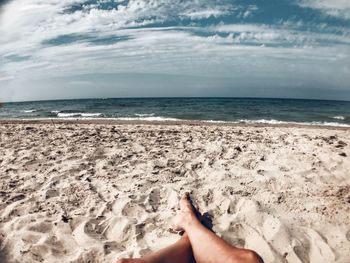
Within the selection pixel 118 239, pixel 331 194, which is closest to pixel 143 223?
pixel 118 239

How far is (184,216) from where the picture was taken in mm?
3250

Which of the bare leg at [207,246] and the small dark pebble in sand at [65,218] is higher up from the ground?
the bare leg at [207,246]

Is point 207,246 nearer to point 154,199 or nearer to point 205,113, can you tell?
point 154,199

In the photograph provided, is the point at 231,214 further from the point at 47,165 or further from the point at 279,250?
A: the point at 47,165

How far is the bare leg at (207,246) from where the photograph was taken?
2295 millimetres

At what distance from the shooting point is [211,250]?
2.57 metres

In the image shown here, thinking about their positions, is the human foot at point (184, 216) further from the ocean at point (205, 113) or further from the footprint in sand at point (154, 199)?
the ocean at point (205, 113)

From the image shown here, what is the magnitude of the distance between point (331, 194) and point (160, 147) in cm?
305

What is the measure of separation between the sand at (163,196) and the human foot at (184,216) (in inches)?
4.8

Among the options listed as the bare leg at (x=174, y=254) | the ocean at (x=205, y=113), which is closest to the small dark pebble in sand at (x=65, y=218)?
the bare leg at (x=174, y=254)

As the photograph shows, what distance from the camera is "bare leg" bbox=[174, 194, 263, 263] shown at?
229cm

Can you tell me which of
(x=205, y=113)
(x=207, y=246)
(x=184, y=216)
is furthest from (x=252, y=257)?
(x=205, y=113)

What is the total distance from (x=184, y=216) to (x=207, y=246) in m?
0.65

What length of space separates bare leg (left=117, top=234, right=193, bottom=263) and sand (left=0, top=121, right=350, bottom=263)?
1.11ft
